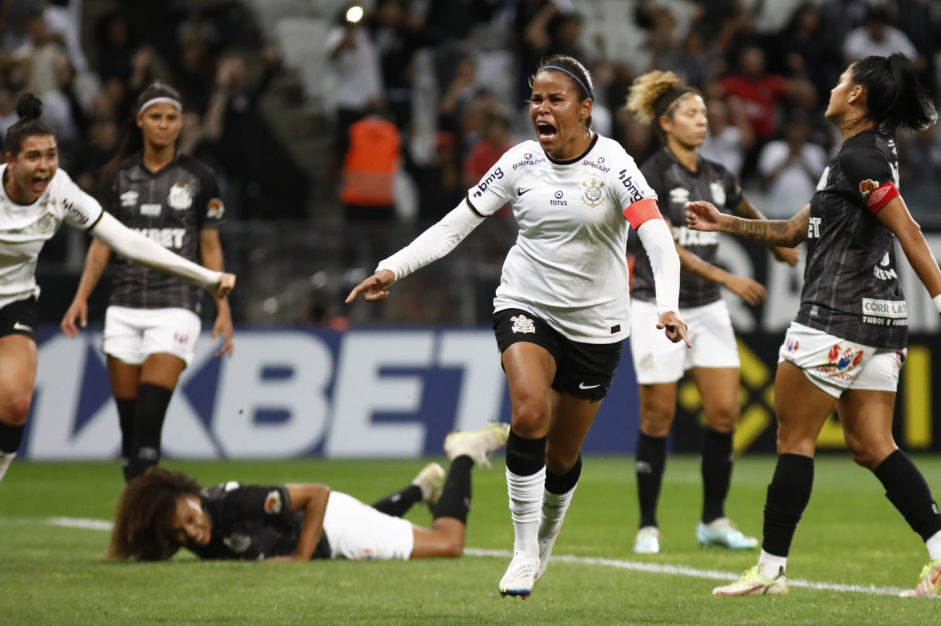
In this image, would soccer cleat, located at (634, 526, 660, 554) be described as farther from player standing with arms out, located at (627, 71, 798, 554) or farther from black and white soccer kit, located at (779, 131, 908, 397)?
black and white soccer kit, located at (779, 131, 908, 397)

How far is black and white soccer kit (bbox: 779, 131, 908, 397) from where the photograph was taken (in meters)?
6.22

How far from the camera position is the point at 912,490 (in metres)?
6.41

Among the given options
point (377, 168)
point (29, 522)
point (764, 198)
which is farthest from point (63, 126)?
point (764, 198)

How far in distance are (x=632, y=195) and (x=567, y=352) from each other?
0.77 m

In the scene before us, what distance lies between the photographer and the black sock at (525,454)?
615 cm

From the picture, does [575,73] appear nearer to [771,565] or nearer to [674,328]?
[674,328]

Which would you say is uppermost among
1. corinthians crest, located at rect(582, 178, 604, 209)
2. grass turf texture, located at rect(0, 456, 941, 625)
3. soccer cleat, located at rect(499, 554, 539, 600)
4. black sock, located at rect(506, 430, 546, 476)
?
corinthians crest, located at rect(582, 178, 604, 209)

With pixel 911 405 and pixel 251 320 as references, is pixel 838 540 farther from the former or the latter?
pixel 251 320

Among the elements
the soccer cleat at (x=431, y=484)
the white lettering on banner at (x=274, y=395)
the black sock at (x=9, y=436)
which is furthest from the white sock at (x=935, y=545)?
the white lettering on banner at (x=274, y=395)

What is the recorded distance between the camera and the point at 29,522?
34.0 feet

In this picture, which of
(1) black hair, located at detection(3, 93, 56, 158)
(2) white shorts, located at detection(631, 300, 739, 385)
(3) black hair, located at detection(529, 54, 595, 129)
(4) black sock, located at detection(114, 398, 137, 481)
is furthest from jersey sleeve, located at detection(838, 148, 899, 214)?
(4) black sock, located at detection(114, 398, 137, 481)

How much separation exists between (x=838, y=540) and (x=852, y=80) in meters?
3.75

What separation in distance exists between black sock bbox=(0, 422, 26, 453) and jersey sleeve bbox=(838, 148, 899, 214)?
4417 mm

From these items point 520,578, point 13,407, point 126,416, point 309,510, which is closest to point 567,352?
point 520,578
